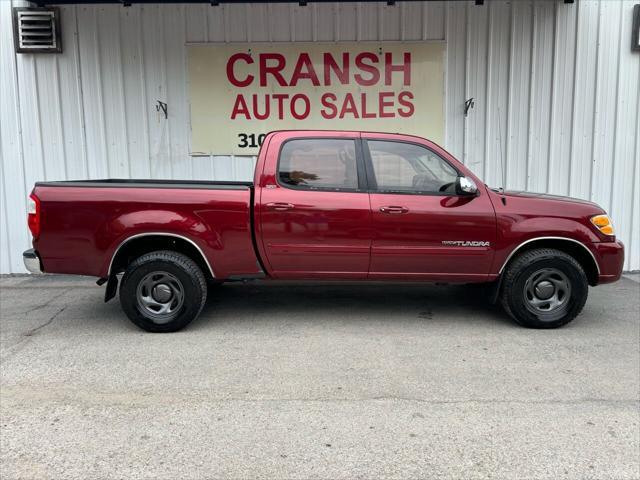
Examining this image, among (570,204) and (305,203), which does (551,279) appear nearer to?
(570,204)

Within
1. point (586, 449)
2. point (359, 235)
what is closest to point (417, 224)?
point (359, 235)

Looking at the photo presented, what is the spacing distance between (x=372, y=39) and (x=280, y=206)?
13.1ft

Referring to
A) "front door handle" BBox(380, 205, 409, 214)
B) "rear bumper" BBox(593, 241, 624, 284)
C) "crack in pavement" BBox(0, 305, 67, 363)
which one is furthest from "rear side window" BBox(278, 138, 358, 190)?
"crack in pavement" BBox(0, 305, 67, 363)

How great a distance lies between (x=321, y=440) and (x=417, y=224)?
2449 millimetres

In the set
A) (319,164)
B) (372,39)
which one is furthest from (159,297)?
(372,39)

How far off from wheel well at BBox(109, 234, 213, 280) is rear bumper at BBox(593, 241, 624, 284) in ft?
12.4

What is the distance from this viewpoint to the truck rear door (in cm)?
502

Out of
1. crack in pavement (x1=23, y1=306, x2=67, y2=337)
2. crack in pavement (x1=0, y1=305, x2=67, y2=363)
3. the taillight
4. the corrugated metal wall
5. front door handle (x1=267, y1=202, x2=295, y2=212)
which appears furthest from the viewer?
the corrugated metal wall

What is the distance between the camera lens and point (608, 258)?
5180 millimetres

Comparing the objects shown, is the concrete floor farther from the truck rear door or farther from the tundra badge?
the tundra badge

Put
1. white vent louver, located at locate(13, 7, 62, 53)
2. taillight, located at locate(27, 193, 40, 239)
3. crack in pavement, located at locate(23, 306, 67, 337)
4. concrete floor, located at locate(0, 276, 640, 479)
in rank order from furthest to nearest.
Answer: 1. white vent louver, located at locate(13, 7, 62, 53)
2. crack in pavement, located at locate(23, 306, 67, 337)
3. taillight, located at locate(27, 193, 40, 239)
4. concrete floor, located at locate(0, 276, 640, 479)

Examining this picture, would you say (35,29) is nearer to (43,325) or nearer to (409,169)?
(43,325)

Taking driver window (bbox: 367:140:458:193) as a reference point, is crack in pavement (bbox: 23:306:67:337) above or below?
below

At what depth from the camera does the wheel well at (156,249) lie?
16.8ft
